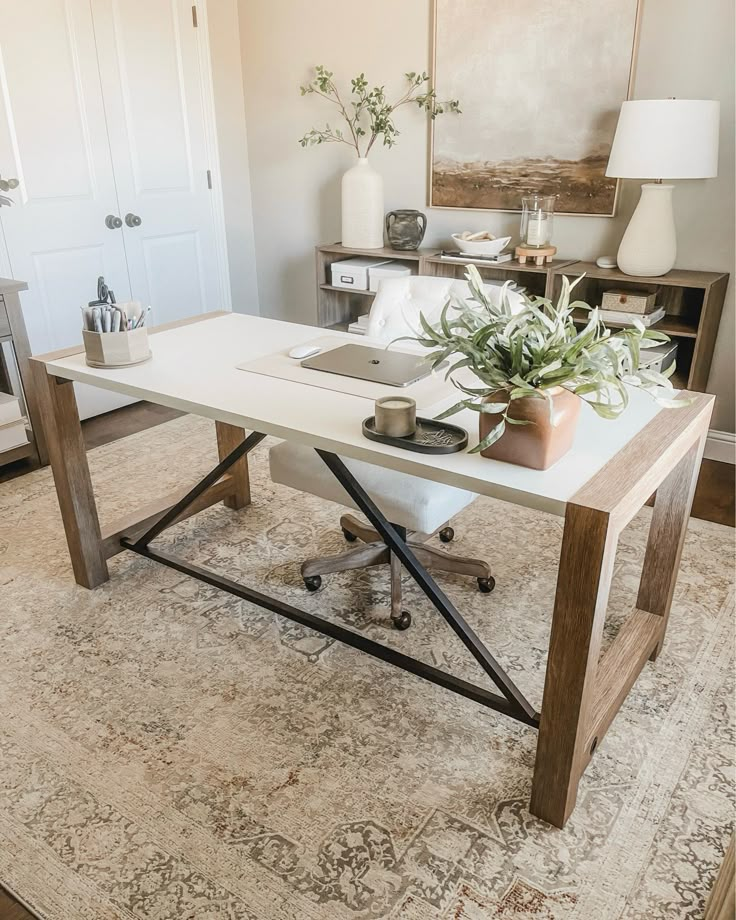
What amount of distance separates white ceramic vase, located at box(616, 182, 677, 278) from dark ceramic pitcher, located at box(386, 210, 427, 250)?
1011 mm

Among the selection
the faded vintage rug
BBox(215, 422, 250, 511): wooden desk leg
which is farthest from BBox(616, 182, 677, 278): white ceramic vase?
BBox(215, 422, 250, 511): wooden desk leg

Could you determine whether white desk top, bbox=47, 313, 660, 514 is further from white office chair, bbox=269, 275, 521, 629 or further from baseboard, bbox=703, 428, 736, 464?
baseboard, bbox=703, 428, 736, 464

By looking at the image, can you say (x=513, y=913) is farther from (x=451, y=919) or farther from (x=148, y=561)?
(x=148, y=561)

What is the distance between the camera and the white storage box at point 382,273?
341 centimetres

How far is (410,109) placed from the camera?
350 centimetres

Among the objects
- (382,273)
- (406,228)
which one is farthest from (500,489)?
(406,228)

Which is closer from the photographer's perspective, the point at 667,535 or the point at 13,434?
the point at 667,535

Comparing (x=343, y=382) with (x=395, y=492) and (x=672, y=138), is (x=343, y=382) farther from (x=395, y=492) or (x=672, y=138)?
(x=672, y=138)

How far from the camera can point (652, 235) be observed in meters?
2.80

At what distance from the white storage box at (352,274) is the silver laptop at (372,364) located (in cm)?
153

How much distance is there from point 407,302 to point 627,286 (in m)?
1.22

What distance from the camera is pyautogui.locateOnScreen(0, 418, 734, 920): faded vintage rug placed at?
4.40ft

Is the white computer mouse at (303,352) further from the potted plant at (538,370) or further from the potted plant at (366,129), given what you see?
the potted plant at (366,129)

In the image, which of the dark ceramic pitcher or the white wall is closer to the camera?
the dark ceramic pitcher
